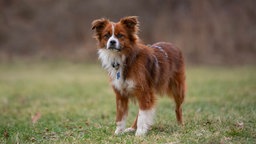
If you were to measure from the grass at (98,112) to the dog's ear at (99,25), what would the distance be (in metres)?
1.76

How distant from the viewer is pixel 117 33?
24.7 ft

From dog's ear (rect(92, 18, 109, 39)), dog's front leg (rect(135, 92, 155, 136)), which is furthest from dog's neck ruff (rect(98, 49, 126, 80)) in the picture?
dog's front leg (rect(135, 92, 155, 136))

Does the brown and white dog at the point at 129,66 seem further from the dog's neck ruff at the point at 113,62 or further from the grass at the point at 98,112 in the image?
the grass at the point at 98,112

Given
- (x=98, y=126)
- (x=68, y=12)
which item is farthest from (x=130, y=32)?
(x=68, y=12)

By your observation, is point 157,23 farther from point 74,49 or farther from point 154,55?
point 154,55

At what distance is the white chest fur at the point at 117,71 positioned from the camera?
750 centimetres

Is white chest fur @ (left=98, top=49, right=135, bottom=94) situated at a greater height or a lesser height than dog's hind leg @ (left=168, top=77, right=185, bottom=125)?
greater

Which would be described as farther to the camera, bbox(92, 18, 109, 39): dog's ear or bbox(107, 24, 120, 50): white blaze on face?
bbox(92, 18, 109, 39): dog's ear

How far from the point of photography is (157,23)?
2895 cm

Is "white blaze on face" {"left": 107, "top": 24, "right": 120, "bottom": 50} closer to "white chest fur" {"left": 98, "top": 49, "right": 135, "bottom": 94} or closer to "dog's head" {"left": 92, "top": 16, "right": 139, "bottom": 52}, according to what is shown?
"dog's head" {"left": 92, "top": 16, "right": 139, "bottom": 52}

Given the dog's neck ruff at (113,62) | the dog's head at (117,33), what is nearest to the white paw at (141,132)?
the dog's neck ruff at (113,62)

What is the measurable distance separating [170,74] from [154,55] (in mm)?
748

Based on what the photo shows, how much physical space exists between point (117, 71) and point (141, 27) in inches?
861

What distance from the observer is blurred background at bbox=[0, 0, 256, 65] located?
2672cm
